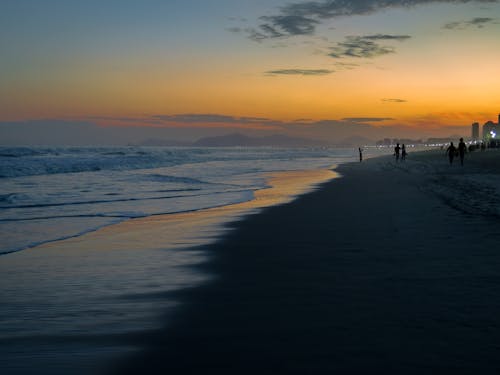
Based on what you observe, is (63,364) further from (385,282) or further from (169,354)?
(385,282)

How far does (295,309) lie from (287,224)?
616 cm

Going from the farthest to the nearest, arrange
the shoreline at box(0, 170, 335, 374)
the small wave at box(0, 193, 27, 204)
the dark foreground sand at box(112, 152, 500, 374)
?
the small wave at box(0, 193, 27, 204)
the shoreline at box(0, 170, 335, 374)
the dark foreground sand at box(112, 152, 500, 374)

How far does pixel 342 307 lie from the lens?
15.9ft

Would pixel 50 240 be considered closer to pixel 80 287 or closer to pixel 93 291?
pixel 80 287

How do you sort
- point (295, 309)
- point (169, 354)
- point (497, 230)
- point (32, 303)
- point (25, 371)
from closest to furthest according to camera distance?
point (25, 371) < point (169, 354) < point (295, 309) < point (32, 303) < point (497, 230)

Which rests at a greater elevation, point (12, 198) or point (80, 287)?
point (12, 198)

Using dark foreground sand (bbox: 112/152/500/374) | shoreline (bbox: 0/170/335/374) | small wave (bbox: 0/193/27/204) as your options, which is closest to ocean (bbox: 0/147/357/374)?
shoreline (bbox: 0/170/335/374)

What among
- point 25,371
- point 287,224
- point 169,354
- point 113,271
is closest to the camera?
point 25,371

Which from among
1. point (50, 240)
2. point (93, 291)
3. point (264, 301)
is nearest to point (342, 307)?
point (264, 301)

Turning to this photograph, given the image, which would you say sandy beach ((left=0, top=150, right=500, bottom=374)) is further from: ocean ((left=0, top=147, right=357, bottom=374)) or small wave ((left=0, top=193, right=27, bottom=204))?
small wave ((left=0, top=193, right=27, bottom=204))

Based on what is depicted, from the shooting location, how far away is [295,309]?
16.0 feet

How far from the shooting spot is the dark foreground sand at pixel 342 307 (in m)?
3.63

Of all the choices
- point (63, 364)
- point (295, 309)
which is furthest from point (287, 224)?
point (63, 364)

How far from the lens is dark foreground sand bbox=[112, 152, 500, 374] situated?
363 cm
